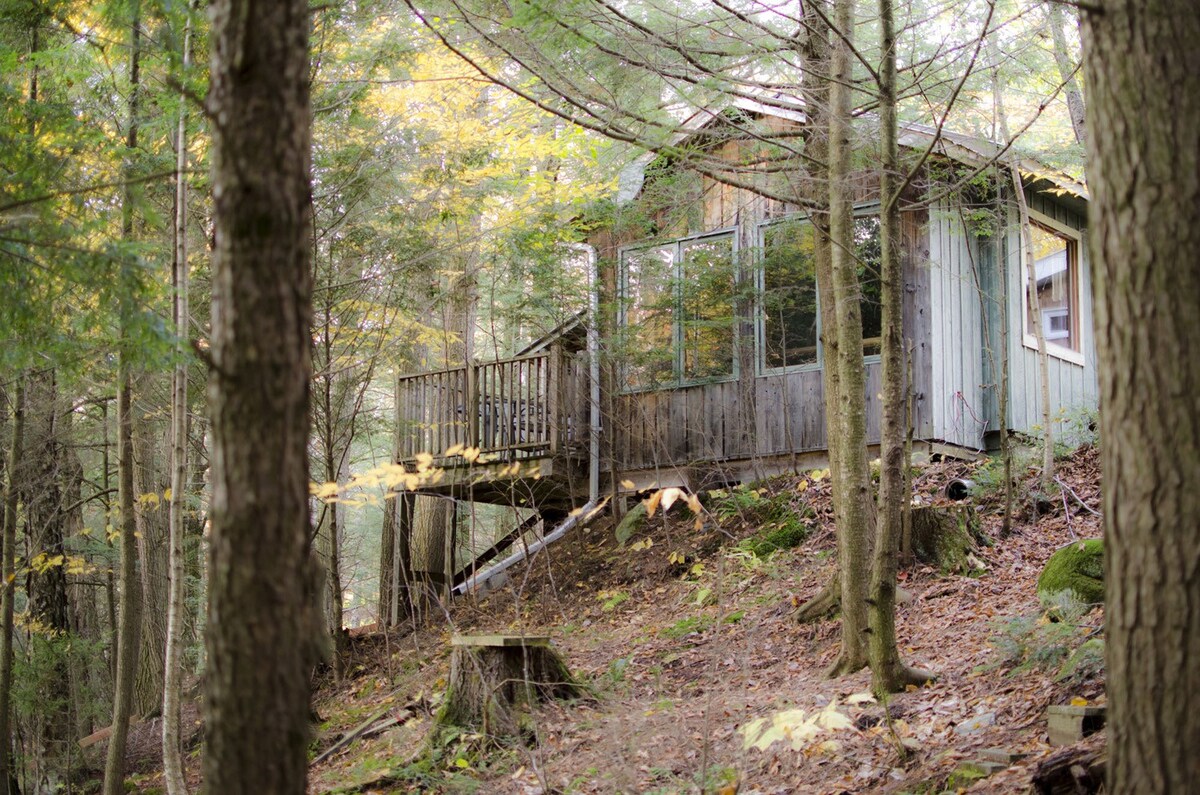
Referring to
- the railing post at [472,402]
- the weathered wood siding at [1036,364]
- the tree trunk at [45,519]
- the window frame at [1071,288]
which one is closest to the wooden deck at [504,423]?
the railing post at [472,402]

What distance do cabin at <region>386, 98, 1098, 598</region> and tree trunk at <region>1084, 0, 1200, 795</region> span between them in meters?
8.20

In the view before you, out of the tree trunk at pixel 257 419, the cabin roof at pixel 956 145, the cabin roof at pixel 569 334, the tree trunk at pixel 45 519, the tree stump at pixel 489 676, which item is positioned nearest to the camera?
the tree trunk at pixel 257 419

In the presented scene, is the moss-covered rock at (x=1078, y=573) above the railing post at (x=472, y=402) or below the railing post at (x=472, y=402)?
below

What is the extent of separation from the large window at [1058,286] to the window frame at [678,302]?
4.01 meters

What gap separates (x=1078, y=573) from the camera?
736 centimetres

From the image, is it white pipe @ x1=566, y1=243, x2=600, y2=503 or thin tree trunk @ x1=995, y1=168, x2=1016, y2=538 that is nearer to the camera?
thin tree trunk @ x1=995, y1=168, x2=1016, y2=538

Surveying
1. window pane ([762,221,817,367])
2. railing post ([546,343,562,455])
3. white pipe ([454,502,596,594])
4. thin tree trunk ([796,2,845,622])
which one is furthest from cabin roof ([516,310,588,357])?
thin tree trunk ([796,2,845,622])

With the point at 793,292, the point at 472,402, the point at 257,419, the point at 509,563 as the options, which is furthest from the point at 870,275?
the point at 257,419

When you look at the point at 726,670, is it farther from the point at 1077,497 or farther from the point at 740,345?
the point at 740,345

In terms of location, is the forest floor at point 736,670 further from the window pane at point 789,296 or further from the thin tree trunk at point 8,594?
the window pane at point 789,296

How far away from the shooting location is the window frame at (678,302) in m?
13.3

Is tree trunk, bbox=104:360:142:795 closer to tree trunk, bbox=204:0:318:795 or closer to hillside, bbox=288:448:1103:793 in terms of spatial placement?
hillside, bbox=288:448:1103:793

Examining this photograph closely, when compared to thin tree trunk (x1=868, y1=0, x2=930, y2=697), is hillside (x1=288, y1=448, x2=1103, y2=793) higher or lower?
lower

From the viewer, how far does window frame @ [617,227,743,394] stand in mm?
13344
